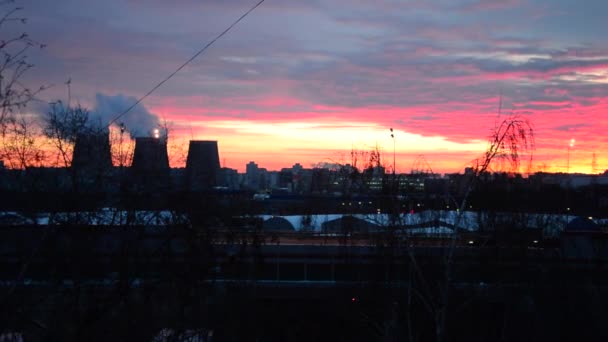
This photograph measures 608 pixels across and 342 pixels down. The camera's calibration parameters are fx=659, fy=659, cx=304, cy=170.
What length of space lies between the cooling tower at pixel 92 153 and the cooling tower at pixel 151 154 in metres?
1.05

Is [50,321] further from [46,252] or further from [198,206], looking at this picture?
[198,206]

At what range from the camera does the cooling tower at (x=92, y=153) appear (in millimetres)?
9820

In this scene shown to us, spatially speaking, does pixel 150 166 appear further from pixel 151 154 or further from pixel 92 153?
pixel 92 153

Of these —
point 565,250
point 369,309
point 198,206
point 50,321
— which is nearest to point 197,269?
point 198,206

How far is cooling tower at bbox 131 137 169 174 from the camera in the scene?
12602 mm

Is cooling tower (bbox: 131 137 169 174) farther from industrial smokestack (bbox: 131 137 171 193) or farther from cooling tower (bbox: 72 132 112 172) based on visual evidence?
cooling tower (bbox: 72 132 112 172)

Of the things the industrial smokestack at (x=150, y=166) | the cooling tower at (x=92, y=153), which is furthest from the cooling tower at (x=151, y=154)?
the cooling tower at (x=92, y=153)

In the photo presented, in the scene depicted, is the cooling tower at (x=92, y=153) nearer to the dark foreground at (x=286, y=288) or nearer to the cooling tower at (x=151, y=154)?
the cooling tower at (x=151, y=154)

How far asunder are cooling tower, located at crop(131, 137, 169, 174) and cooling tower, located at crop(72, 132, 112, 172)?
1.05 m

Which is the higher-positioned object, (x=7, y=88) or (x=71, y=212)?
(x=7, y=88)

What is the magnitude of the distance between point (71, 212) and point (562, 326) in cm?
1343

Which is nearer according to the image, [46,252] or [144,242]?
[46,252]

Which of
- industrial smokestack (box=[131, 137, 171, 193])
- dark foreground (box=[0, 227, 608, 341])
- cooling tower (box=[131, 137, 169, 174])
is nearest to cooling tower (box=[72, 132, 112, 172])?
industrial smokestack (box=[131, 137, 171, 193])

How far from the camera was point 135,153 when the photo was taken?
41.6ft
